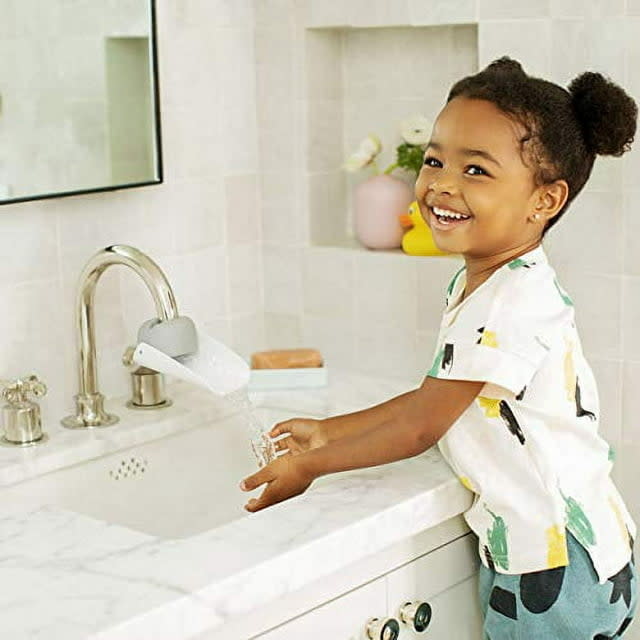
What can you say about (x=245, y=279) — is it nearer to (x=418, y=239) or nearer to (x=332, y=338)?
(x=332, y=338)

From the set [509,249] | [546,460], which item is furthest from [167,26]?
[546,460]

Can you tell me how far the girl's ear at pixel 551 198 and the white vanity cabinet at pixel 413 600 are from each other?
440 mm

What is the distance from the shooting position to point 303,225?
2.21 m

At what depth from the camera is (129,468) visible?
1.84 metres

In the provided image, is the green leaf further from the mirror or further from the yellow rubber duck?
the mirror

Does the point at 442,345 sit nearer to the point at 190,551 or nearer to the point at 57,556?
the point at 190,551

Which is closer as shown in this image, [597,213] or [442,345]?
[442,345]

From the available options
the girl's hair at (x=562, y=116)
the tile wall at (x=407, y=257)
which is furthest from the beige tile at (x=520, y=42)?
the girl's hair at (x=562, y=116)

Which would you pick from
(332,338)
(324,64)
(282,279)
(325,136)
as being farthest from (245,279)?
(324,64)

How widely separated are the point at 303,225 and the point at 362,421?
0.58 metres

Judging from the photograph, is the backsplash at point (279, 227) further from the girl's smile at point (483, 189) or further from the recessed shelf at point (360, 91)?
the girl's smile at point (483, 189)

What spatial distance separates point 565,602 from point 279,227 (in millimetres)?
934

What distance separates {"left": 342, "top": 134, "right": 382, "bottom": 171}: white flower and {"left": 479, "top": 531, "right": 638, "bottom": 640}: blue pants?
82cm

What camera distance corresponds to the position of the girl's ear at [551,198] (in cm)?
159
